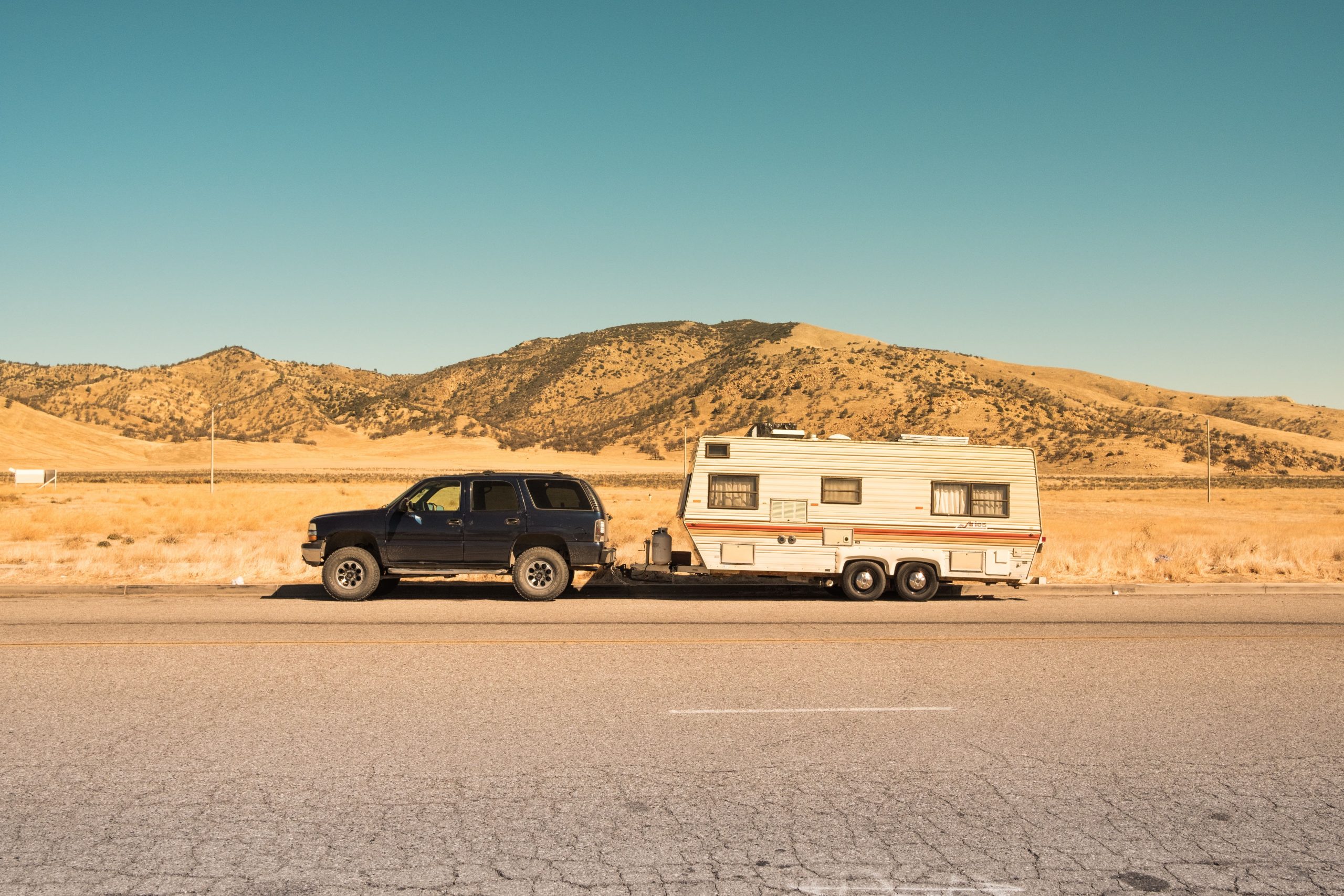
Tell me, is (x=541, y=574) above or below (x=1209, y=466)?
below

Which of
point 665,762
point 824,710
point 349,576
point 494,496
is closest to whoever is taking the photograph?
point 665,762

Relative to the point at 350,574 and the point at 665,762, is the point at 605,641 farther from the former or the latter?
the point at 350,574

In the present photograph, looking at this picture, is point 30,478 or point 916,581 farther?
point 30,478

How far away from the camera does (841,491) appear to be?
1634cm

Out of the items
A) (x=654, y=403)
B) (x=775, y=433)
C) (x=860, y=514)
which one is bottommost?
(x=860, y=514)

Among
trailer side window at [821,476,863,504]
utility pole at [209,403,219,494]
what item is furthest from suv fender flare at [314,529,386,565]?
utility pole at [209,403,219,494]

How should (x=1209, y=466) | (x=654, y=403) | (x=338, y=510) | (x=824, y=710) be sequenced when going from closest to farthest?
1. (x=824, y=710)
2. (x=338, y=510)
3. (x=1209, y=466)
4. (x=654, y=403)

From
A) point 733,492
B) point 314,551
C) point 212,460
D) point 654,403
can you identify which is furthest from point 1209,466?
point 654,403

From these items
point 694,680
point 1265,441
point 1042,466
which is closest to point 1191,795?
point 694,680

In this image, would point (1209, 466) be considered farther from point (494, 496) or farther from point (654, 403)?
point (654, 403)

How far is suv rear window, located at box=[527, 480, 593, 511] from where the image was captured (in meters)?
16.1

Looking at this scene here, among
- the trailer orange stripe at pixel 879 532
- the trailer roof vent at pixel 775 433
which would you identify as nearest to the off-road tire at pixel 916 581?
the trailer orange stripe at pixel 879 532

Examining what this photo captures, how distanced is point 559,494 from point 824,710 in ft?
28.3

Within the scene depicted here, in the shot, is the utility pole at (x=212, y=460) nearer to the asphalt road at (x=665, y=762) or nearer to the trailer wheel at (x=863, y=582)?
the trailer wheel at (x=863, y=582)
